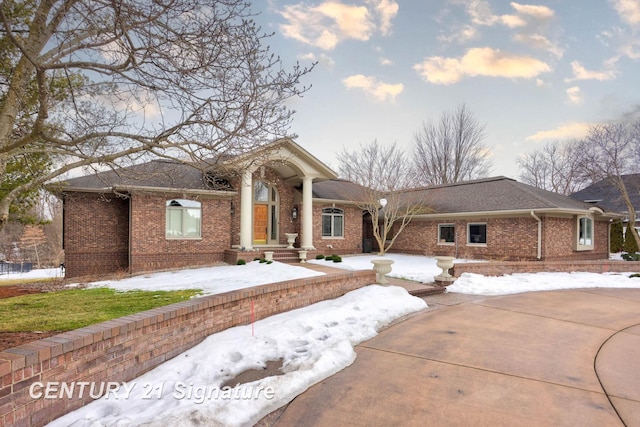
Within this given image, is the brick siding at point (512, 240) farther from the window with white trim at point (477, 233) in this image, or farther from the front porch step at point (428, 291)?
the front porch step at point (428, 291)

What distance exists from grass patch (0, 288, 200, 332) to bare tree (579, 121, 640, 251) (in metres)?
25.0

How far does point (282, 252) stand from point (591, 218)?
15.8 m

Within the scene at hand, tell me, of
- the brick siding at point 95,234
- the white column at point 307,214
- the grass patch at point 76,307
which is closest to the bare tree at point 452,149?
the white column at point 307,214

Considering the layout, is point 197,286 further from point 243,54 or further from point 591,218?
point 591,218

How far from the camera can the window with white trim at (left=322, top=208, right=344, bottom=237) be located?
60.0 feet

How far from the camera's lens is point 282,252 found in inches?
616

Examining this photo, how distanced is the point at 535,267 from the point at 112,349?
513 inches

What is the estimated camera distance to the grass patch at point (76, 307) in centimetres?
555

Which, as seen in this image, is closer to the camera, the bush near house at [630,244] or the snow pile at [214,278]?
the snow pile at [214,278]

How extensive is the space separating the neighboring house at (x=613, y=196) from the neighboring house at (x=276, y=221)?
7587 millimetres

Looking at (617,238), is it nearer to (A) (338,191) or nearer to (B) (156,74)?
(A) (338,191)

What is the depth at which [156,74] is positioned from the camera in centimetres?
552

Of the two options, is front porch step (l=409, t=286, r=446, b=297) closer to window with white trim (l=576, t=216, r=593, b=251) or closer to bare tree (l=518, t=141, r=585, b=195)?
window with white trim (l=576, t=216, r=593, b=251)

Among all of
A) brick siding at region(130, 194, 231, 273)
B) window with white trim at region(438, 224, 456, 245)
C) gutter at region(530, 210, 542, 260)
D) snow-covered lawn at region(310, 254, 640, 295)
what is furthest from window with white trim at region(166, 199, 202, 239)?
gutter at region(530, 210, 542, 260)
